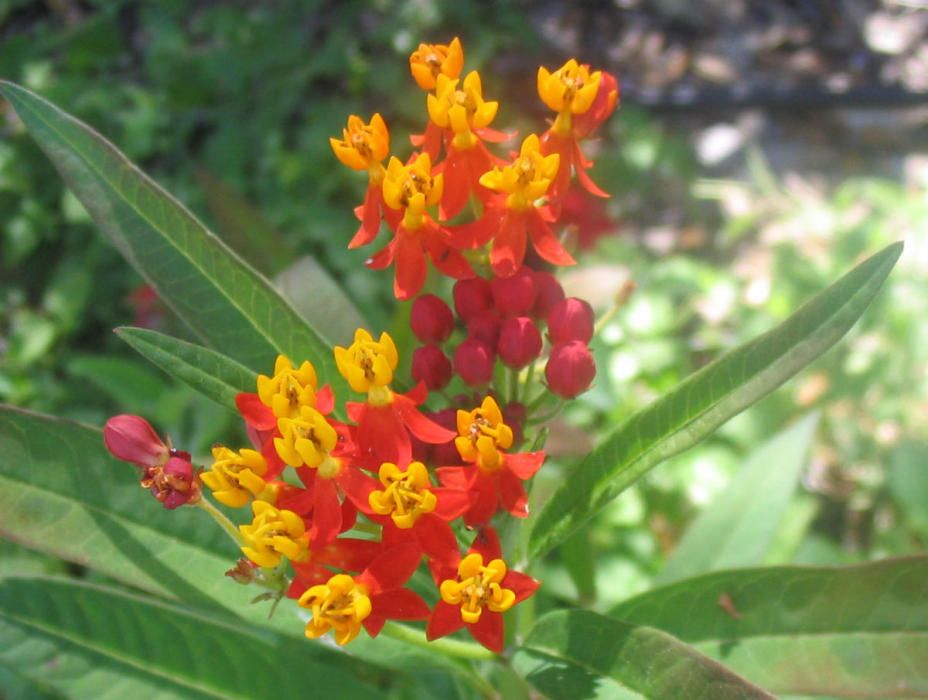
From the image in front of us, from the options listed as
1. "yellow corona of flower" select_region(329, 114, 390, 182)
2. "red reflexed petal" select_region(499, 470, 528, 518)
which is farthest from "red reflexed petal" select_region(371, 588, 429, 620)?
"yellow corona of flower" select_region(329, 114, 390, 182)

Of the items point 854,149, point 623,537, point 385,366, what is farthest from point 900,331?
point 385,366

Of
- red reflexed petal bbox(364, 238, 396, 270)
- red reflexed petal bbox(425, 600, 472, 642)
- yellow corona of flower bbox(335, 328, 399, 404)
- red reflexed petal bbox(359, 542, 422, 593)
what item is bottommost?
red reflexed petal bbox(425, 600, 472, 642)

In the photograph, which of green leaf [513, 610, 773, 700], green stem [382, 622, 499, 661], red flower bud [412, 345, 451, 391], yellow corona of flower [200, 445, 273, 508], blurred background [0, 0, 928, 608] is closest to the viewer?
green leaf [513, 610, 773, 700]

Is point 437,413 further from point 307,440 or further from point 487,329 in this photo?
point 307,440

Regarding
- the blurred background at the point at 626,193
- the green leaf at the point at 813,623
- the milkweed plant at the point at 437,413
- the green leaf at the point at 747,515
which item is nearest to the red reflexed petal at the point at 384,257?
the milkweed plant at the point at 437,413

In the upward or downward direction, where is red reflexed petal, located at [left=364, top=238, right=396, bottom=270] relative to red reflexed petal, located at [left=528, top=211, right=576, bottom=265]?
downward

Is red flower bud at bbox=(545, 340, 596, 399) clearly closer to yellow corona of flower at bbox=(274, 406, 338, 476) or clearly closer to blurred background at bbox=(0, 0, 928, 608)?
yellow corona of flower at bbox=(274, 406, 338, 476)
